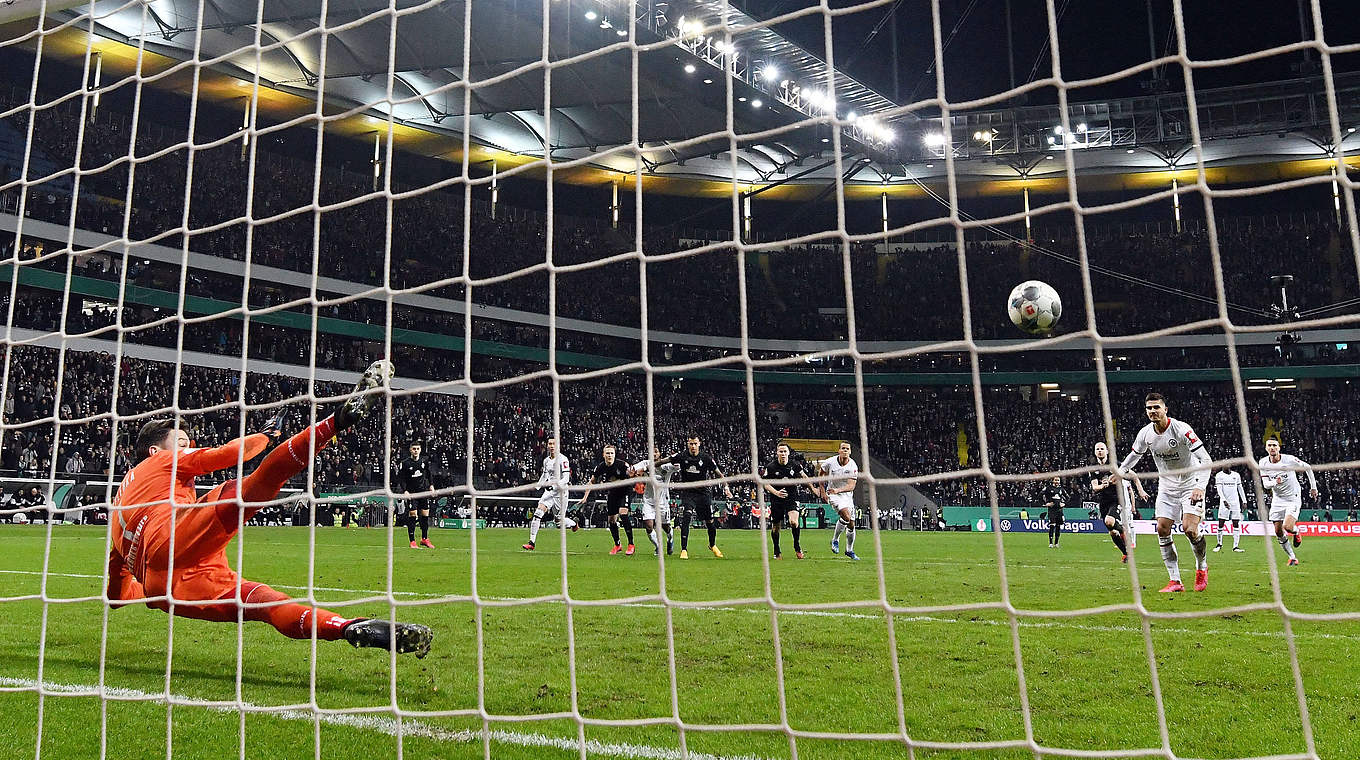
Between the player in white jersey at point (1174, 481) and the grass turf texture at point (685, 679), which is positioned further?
the player in white jersey at point (1174, 481)

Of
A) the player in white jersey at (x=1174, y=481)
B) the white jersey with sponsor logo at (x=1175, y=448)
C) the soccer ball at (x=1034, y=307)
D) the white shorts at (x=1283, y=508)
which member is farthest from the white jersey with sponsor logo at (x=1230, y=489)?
the soccer ball at (x=1034, y=307)

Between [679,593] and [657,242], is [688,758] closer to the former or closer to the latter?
[679,593]

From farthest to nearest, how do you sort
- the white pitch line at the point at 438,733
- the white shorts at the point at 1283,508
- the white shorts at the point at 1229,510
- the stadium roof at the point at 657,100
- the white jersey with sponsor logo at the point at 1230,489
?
1. the stadium roof at the point at 657,100
2. the white shorts at the point at 1229,510
3. the white jersey with sponsor logo at the point at 1230,489
4. the white shorts at the point at 1283,508
5. the white pitch line at the point at 438,733

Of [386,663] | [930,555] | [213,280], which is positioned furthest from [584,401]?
[386,663]

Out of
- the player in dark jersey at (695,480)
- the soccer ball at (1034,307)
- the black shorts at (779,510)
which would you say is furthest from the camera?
the black shorts at (779,510)

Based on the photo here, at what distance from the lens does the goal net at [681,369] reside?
3609 mm

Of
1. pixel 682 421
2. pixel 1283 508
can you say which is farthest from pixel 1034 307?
pixel 682 421

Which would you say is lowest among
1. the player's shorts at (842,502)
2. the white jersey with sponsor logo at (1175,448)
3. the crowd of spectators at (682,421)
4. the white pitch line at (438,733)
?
the white pitch line at (438,733)

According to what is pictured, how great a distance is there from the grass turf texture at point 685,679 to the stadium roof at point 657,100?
13.7 m

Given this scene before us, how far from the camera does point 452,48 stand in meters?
21.2

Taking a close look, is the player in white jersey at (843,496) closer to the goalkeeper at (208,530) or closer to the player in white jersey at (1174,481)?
the player in white jersey at (1174,481)

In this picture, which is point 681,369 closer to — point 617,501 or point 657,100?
point 617,501

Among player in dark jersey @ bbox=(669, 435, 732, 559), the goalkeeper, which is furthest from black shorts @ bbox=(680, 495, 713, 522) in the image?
the goalkeeper

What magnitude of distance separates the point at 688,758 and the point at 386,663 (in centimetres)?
222
